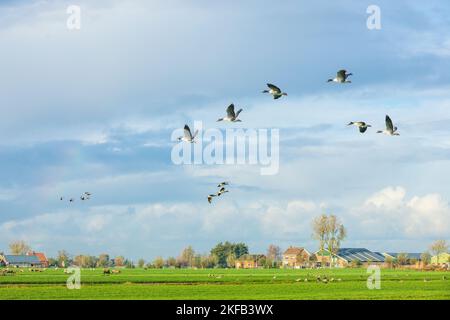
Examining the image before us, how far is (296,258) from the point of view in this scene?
185125mm

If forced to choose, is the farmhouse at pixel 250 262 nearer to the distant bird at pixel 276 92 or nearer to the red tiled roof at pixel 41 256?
the red tiled roof at pixel 41 256

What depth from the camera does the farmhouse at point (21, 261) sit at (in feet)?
583

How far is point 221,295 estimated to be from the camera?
5456cm

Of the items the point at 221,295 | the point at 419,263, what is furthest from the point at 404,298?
the point at 419,263

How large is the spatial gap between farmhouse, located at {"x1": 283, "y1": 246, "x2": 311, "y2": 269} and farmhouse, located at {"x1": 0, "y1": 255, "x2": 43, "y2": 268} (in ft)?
193

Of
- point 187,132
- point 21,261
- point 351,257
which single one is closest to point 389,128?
point 187,132

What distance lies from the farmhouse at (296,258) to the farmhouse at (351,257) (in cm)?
372

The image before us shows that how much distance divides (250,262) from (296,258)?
1189 cm

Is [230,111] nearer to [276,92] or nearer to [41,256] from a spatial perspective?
[276,92]

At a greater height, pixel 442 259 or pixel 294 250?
pixel 294 250

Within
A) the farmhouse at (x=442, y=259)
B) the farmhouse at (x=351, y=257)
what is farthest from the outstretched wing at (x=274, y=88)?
the farmhouse at (x=442, y=259)

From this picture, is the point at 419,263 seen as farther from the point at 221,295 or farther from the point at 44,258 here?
the point at 221,295

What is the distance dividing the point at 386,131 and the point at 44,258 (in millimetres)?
170661
